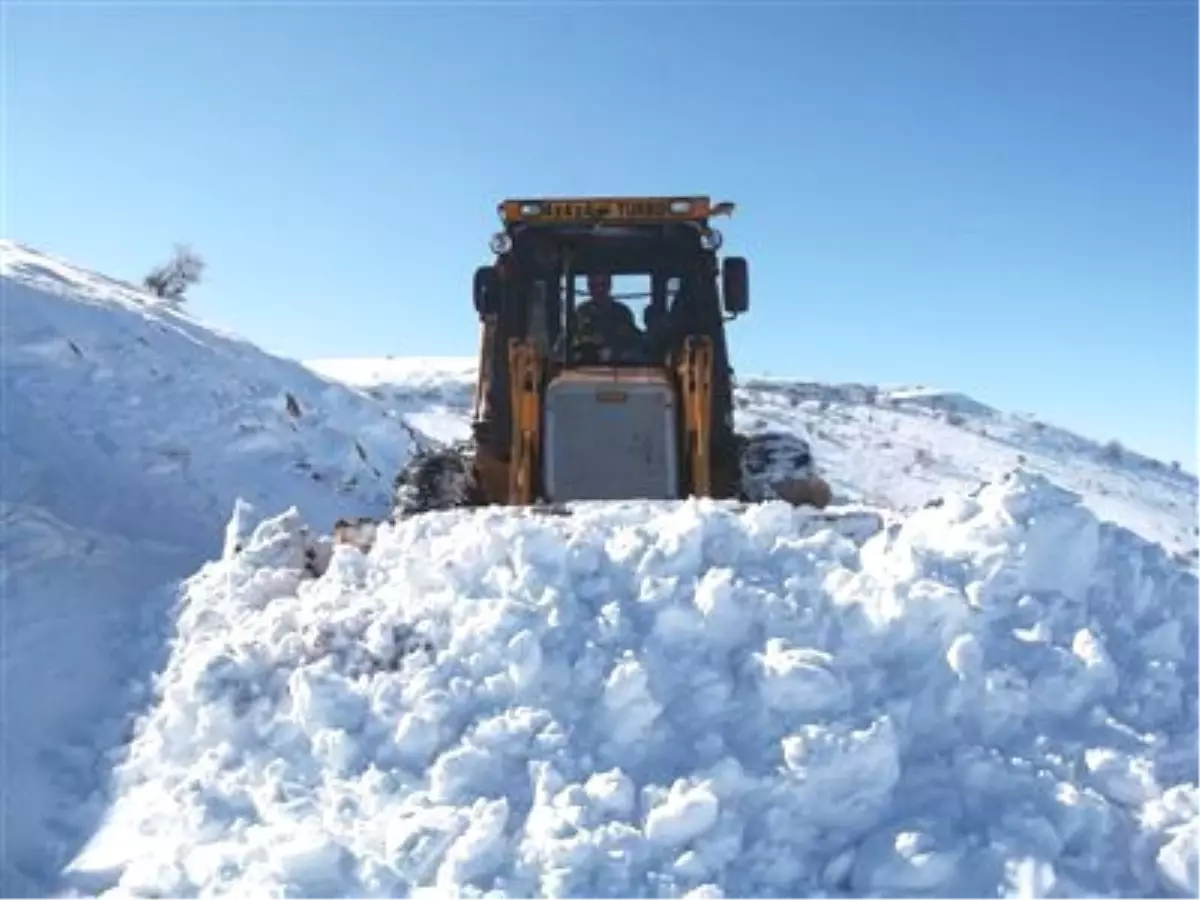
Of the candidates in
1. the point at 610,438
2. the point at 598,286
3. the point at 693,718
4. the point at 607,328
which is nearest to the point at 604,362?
the point at 607,328

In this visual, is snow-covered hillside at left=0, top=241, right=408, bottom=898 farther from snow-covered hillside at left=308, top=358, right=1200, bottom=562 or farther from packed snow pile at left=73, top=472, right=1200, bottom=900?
snow-covered hillside at left=308, top=358, right=1200, bottom=562

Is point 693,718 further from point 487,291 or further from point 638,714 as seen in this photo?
point 487,291

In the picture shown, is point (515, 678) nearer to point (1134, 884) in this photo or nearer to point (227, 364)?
point (1134, 884)

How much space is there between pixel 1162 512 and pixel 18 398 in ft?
90.9

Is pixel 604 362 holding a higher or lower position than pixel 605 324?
lower

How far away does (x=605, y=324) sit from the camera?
28.5ft

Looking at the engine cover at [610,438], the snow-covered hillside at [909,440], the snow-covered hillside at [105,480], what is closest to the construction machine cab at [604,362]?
A: the engine cover at [610,438]

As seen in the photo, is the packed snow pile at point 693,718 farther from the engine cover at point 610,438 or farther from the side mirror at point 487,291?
the side mirror at point 487,291

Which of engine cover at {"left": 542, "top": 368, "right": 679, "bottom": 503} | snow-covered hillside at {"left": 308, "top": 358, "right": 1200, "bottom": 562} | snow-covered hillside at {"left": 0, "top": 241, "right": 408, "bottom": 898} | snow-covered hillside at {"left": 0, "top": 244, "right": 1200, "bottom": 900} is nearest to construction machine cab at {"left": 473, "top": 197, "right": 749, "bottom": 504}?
engine cover at {"left": 542, "top": 368, "right": 679, "bottom": 503}

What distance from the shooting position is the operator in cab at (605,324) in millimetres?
8625

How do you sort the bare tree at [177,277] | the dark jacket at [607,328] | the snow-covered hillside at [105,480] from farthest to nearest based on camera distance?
the bare tree at [177,277] < the dark jacket at [607,328] < the snow-covered hillside at [105,480]

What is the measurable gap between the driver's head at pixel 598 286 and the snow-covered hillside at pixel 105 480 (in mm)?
3384

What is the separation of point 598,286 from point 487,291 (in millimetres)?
755

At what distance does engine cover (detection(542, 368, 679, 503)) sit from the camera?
7898 mm
